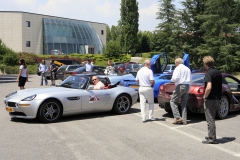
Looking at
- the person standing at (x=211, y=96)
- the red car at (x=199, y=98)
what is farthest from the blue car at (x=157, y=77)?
the person standing at (x=211, y=96)

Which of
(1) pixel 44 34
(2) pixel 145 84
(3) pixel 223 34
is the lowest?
(2) pixel 145 84

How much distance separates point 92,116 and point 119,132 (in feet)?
7.79

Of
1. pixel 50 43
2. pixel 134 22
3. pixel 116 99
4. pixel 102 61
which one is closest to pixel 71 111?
pixel 116 99

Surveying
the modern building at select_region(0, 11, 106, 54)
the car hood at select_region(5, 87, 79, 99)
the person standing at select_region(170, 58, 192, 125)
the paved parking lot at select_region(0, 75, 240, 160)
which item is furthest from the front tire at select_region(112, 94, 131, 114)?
the modern building at select_region(0, 11, 106, 54)

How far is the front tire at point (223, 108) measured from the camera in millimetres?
9227

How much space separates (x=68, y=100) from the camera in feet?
28.9

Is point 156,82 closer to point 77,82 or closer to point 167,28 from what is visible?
point 77,82

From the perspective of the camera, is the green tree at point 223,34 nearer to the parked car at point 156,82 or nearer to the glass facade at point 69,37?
the parked car at point 156,82

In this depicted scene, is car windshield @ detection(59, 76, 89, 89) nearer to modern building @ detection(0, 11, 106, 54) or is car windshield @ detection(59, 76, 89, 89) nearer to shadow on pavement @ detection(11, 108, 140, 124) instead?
shadow on pavement @ detection(11, 108, 140, 124)

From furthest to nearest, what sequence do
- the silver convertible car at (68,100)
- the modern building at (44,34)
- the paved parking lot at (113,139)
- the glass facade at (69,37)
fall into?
the glass facade at (69,37)
the modern building at (44,34)
the silver convertible car at (68,100)
the paved parking lot at (113,139)

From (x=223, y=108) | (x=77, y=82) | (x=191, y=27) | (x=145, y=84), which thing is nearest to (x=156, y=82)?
(x=223, y=108)

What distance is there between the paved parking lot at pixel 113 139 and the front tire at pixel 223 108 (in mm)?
216

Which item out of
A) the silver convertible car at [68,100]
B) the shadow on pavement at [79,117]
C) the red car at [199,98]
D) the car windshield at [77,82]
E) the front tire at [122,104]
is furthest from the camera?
the front tire at [122,104]

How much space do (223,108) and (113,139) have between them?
4.19 m
